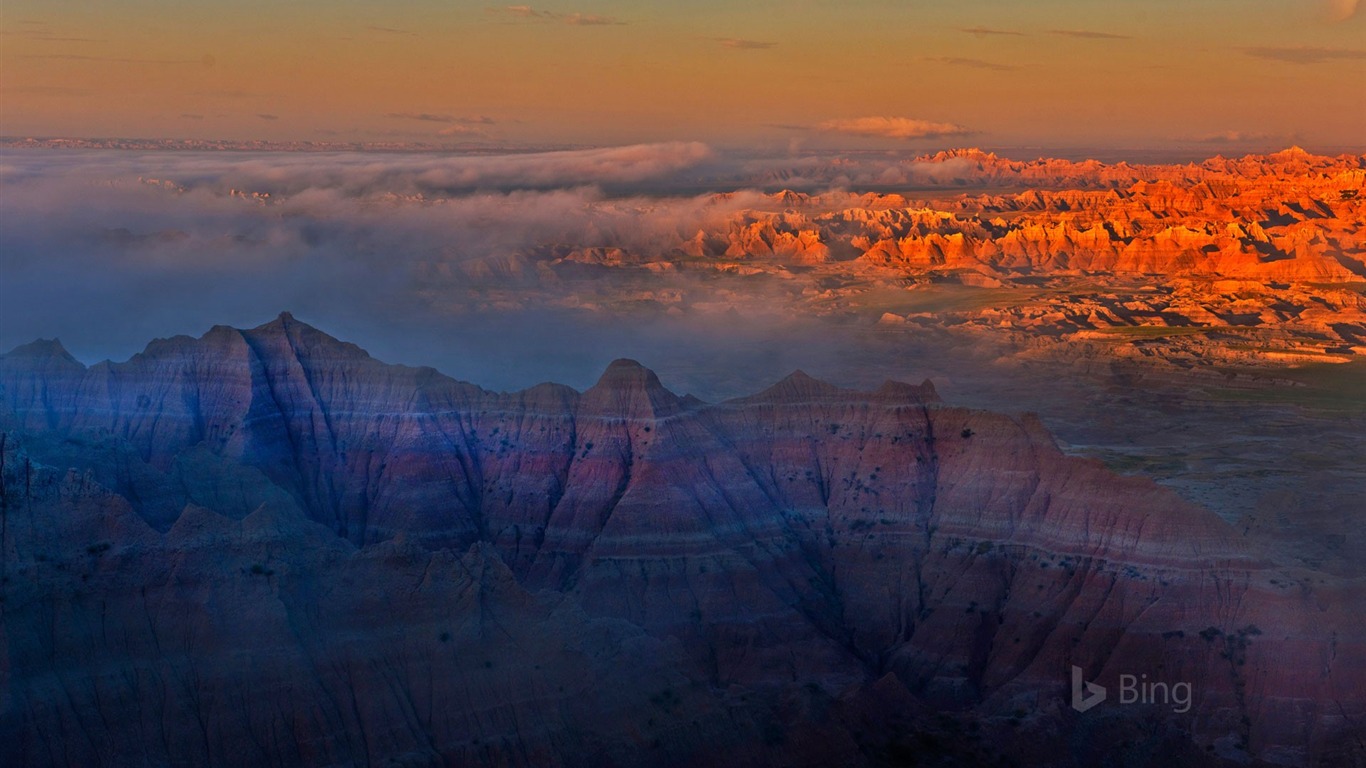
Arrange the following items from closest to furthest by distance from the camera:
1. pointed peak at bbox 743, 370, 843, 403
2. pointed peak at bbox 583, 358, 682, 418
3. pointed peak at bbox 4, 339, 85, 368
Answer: pointed peak at bbox 583, 358, 682, 418 → pointed peak at bbox 743, 370, 843, 403 → pointed peak at bbox 4, 339, 85, 368

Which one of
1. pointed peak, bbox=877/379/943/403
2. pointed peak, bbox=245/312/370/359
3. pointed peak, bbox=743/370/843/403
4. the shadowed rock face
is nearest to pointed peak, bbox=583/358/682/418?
the shadowed rock face

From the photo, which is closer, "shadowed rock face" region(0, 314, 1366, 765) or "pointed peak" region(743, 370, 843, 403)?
"shadowed rock face" region(0, 314, 1366, 765)

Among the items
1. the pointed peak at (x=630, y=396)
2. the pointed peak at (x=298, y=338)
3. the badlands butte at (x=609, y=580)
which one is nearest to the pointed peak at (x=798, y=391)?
the badlands butte at (x=609, y=580)

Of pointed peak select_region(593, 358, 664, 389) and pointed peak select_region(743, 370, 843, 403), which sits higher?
pointed peak select_region(593, 358, 664, 389)

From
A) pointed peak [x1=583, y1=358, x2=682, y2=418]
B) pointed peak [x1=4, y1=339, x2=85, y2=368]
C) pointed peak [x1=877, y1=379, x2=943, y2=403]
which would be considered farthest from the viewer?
pointed peak [x1=4, y1=339, x2=85, y2=368]

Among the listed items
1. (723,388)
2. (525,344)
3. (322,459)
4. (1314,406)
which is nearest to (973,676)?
(322,459)

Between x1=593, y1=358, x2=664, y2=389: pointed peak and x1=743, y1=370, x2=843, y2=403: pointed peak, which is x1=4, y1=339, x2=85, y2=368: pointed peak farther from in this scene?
x1=743, y1=370, x2=843, y2=403: pointed peak

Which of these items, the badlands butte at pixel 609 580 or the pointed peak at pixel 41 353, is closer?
the badlands butte at pixel 609 580

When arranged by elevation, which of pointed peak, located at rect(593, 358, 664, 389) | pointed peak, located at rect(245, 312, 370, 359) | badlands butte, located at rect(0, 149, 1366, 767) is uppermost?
pointed peak, located at rect(245, 312, 370, 359)

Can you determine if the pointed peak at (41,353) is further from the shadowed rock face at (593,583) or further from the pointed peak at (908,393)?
the pointed peak at (908,393)
